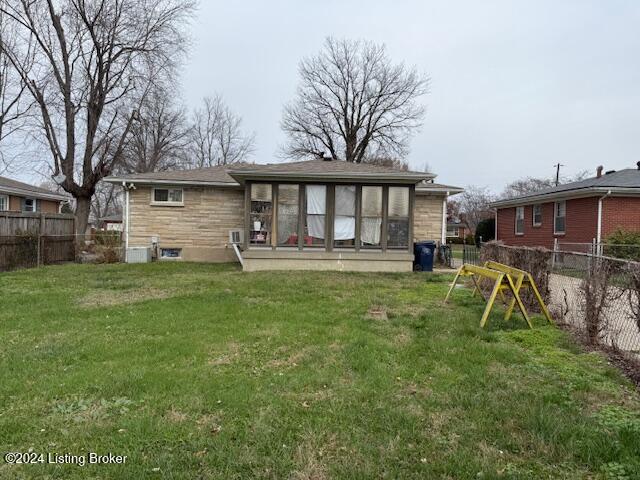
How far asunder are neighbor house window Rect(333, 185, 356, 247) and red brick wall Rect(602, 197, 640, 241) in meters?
9.58

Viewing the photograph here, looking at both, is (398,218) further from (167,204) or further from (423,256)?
(167,204)

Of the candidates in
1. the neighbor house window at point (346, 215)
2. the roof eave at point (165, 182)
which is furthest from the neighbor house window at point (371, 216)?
the roof eave at point (165, 182)

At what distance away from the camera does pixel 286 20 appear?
53.5ft

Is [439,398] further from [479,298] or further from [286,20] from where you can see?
[286,20]

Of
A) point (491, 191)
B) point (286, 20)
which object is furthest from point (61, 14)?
point (491, 191)

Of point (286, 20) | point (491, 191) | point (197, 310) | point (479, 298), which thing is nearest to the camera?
point (197, 310)

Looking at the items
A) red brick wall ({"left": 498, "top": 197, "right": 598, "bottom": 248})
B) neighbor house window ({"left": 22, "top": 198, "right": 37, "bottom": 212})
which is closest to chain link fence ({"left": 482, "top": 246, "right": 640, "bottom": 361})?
red brick wall ({"left": 498, "top": 197, "right": 598, "bottom": 248})

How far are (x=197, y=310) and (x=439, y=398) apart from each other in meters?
4.41

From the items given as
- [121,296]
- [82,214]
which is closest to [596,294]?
[121,296]

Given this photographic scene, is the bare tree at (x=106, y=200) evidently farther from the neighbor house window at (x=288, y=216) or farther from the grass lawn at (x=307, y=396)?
the grass lawn at (x=307, y=396)

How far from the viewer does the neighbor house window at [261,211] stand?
1276 cm

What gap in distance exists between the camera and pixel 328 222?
41.5 ft

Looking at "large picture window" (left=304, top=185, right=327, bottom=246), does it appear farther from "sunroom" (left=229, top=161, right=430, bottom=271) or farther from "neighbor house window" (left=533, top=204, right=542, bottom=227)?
"neighbor house window" (left=533, top=204, right=542, bottom=227)

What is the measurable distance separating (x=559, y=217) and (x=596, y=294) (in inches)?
580
